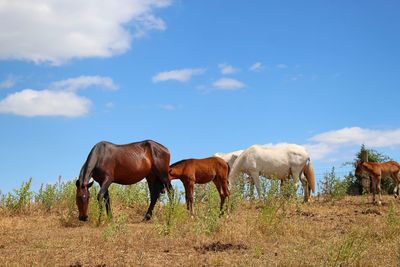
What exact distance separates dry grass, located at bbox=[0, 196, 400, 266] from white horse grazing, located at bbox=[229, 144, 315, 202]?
7.26 m

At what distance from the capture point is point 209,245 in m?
8.56

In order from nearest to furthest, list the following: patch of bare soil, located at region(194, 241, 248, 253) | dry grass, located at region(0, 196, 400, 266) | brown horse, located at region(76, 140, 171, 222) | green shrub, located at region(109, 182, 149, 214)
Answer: dry grass, located at region(0, 196, 400, 266) < patch of bare soil, located at region(194, 241, 248, 253) < brown horse, located at region(76, 140, 171, 222) < green shrub, located at region(109, 182, 149, 214)

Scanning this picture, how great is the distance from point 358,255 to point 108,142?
7938mm

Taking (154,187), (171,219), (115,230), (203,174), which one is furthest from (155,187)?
(115,230)

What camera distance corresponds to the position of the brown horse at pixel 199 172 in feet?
47.8

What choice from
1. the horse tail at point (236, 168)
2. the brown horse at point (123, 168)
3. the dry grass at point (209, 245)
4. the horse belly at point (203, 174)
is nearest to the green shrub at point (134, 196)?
the brown horse at point (123, 168)

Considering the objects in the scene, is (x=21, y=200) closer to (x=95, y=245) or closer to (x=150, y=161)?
(x=150, y=161)

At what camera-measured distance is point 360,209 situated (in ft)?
51.7

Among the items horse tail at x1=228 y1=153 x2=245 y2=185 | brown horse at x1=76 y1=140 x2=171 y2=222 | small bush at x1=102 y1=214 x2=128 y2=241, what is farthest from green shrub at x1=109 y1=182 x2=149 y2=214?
small bush at x1=102 y1=214 x2=128 y2=241

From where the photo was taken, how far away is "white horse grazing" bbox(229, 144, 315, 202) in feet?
63.5

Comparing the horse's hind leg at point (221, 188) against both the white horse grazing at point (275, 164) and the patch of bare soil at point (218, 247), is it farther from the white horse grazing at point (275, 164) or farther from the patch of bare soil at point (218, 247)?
the patch of bare soil at point (218, 247)

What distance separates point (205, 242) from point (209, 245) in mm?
280

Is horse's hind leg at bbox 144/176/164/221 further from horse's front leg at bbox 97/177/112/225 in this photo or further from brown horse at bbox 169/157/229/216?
horse's front leg at bbox 97/177/112/225

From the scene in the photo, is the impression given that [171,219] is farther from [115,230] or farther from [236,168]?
[236,168]
